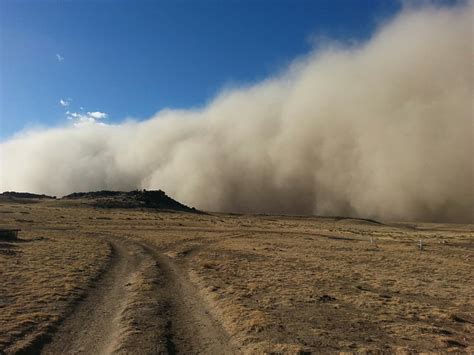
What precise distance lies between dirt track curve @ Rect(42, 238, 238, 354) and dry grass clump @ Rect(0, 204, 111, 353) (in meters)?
0.75

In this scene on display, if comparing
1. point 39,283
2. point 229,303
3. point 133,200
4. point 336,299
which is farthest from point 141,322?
point 133,200

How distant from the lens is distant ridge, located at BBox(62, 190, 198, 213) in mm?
130125

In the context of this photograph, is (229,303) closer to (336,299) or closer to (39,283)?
(336,299)

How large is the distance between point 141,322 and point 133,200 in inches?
4958

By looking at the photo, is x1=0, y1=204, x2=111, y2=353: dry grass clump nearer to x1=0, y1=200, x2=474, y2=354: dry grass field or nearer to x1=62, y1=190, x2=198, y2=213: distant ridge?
x1=0, y1=200, x2=474, y2=354: dry grass field

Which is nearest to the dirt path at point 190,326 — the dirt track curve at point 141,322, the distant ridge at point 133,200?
the dirt track curve at point 141,322

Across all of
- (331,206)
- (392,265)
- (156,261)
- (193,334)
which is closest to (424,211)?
(331,206)

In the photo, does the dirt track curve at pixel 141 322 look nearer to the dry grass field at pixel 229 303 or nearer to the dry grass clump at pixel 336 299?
the dry grass field at pixel 229 303

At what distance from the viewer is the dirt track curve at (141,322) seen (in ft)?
42.7

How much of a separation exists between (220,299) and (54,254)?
794 inches

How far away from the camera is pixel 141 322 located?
15.5m

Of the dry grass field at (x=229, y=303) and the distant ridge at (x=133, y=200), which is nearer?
the dry grass field at (x=229, y=303)

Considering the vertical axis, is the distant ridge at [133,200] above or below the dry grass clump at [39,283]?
above

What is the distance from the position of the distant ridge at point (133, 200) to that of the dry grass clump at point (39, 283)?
89630mm
